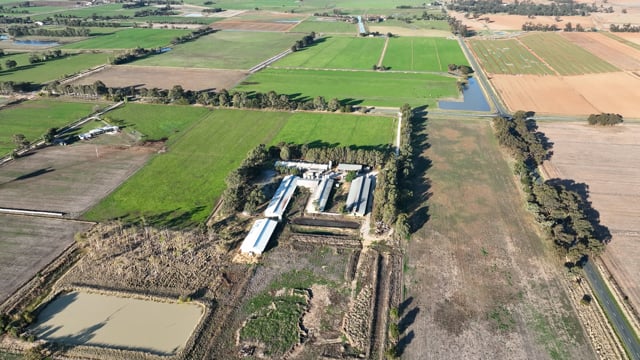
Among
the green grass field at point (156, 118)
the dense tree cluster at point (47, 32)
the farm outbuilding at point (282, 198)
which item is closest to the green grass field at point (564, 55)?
the farm outbuilding at point (282, 198)

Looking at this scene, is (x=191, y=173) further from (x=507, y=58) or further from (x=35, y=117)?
(x=507, y=58)

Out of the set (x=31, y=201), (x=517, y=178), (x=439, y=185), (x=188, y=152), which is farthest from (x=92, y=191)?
(x=517, y=178)

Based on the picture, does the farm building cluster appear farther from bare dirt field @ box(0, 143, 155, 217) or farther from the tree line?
bare dirt field @ box(0, 143, 155, 217)

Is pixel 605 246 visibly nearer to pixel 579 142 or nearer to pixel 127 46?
pixel 579 142

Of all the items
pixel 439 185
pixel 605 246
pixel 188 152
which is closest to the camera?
pixel 605 246

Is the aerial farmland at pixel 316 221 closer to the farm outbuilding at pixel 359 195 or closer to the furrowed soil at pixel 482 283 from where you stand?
the furrowed soil at pixel 482 283
